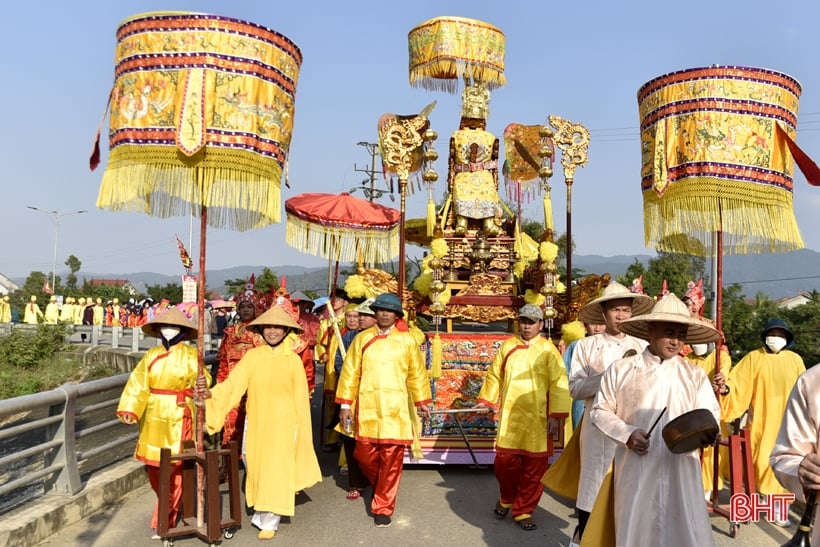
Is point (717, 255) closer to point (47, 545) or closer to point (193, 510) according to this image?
point (193, 510)

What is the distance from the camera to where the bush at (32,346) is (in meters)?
21.8

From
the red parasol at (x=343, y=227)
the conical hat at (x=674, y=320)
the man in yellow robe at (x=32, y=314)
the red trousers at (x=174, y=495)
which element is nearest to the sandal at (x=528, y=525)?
the conical hat at (x=674, y=320)

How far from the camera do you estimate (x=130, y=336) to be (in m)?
23.6

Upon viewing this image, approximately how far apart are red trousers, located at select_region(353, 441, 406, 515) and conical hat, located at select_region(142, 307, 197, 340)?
161 centimetres

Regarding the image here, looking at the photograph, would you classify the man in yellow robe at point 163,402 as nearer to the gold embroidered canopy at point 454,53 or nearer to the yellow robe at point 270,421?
the yellow robe at point 270,421

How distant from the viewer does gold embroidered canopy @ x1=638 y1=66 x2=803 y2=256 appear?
5227 mm

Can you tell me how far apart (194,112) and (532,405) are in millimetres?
3270

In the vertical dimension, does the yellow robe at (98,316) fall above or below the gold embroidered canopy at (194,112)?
below

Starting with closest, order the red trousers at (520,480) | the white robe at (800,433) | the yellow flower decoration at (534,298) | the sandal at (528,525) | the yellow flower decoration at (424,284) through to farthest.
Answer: the white robe at (800,433) < the sandal at (528,525) < the red trousers at (520,480) < the yellow flower decoration at (534,298) < the yellow flower decoration at (424,284)

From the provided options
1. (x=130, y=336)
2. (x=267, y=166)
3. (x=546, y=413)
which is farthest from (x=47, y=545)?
(x=130, y=336)

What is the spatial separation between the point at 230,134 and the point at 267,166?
34 cm

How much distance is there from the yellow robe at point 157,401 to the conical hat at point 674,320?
3108 millimetres

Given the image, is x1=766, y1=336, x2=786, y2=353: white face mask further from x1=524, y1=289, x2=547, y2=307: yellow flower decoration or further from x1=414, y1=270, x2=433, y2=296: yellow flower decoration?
x1=414, y1=270, x2=433, y2=296: yellow flower decoration

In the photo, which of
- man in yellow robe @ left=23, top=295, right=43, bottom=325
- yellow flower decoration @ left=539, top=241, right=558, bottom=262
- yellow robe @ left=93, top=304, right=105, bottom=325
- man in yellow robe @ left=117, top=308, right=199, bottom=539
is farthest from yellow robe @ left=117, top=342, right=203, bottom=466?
man in yellow robe @ left=23, top=295, right=43, bottom=325
